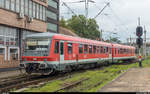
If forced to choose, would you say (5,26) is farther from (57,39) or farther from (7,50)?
(57,39)

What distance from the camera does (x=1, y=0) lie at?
20969mm

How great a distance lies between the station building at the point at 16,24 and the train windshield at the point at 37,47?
7.69m

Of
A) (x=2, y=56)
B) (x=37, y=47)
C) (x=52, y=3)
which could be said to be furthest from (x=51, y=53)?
(x=52, y=3)

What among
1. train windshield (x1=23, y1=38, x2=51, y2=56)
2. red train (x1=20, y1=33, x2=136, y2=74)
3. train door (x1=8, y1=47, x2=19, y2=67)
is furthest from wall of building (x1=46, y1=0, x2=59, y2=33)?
train windshield (x1=23, y1=38, x2=51, y2=56)

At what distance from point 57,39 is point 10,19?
9922mm

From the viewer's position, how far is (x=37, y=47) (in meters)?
14.3

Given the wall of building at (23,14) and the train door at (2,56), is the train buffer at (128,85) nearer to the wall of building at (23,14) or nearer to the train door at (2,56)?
the train door at (2,56)

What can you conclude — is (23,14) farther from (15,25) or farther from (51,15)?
(51,15)

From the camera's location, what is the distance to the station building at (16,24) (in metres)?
21.6

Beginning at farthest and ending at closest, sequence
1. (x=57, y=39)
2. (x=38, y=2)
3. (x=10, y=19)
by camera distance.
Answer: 1. (x=38, y=2)
2. (x=10, y=19)
3. (x=57, y=39)

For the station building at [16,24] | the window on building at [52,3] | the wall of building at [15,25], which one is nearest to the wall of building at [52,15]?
the window on building at [52,3]

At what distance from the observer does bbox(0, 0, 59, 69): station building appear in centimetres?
2161

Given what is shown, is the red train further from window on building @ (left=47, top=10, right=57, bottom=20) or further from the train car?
window on building @ (left=47, top=10, right=57, bottom=20)

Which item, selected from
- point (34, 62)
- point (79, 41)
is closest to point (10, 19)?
point (79, 41)
